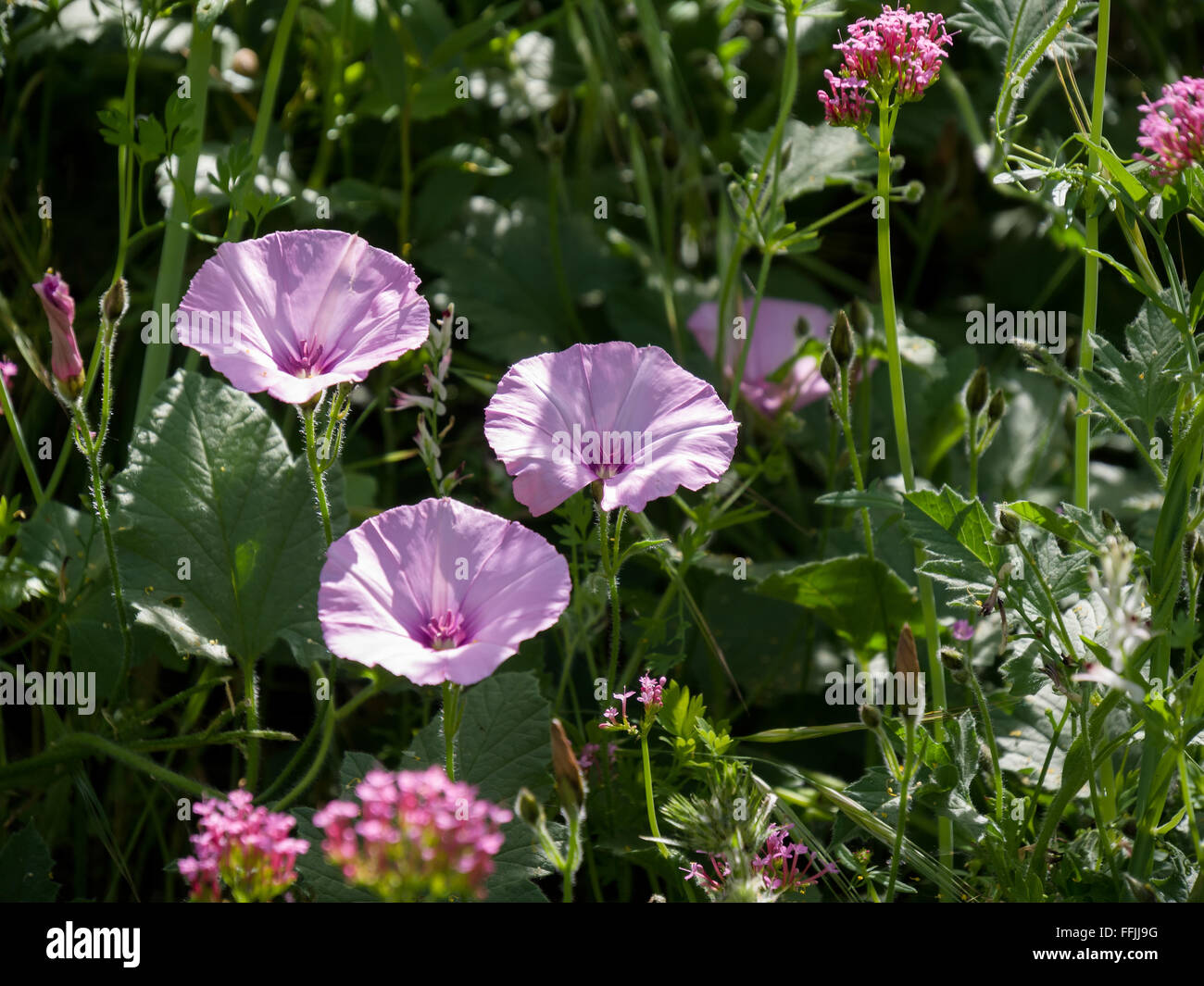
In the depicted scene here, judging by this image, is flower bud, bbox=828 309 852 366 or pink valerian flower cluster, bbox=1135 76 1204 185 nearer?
pink valerian flower cluster, bbox=1135 76 1204 185

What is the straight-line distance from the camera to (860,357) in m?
1.97

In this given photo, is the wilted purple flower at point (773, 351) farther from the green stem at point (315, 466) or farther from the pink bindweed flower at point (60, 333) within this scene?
the pink bindweed flower at point (60, 333)

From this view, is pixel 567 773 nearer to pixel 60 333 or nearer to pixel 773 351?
pixel 60 333

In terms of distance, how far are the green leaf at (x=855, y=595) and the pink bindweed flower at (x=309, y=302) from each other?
0.60 metres

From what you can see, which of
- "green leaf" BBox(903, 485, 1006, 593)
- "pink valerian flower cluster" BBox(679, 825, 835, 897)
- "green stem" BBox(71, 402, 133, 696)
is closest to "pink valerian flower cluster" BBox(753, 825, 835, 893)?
"pink valerian flower cluster" BBox(679, 825, 835, 897)

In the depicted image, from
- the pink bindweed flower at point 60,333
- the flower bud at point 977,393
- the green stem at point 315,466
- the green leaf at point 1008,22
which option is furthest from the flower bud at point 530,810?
the green leaf at point 1008,22

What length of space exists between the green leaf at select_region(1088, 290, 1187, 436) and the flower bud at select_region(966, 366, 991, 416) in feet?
0.44

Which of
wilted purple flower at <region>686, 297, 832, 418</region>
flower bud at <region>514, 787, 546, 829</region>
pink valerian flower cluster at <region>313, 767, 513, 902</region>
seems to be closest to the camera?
pink valerian flower cluster at <region>313, 767, 513, 902</region>

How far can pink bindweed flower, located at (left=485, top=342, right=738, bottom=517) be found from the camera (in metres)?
1.27

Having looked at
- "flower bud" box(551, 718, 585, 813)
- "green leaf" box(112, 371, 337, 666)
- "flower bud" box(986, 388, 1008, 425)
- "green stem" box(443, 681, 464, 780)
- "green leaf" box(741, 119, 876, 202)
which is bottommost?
"flower bud" box(551, 718, 585, 813)

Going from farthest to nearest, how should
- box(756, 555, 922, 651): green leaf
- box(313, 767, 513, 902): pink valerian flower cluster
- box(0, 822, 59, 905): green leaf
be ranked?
box(756, 555, 922, 651): green leaf < box(0, 822, 59, 905): green leaf < box(313, 767, 513, 902): pink valerian flower cluster

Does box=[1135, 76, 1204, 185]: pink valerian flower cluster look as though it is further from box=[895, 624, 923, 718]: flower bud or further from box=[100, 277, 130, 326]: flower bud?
box=[100, 277, 130, 326]: flower bud

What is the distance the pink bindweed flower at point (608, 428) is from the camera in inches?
50.0
